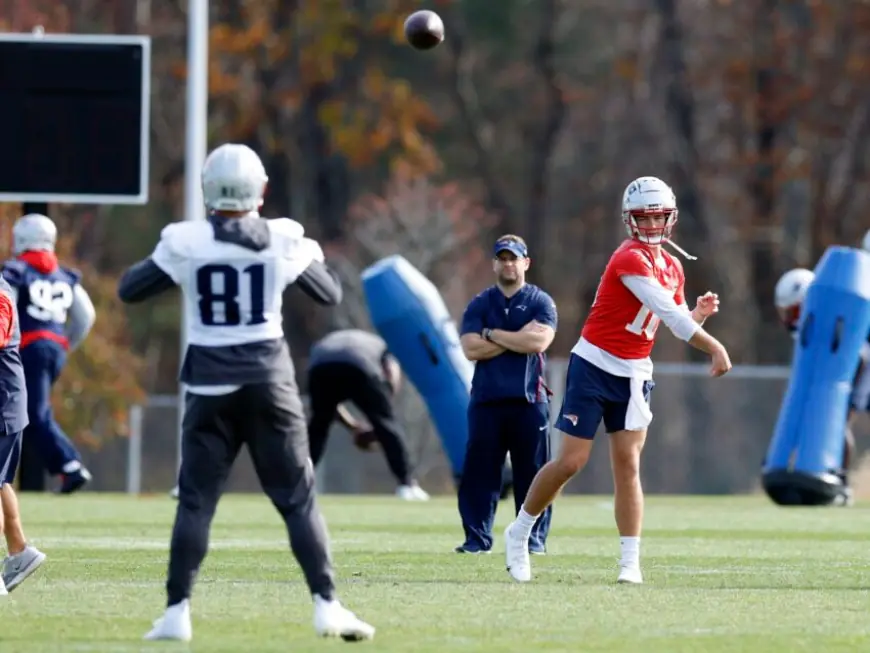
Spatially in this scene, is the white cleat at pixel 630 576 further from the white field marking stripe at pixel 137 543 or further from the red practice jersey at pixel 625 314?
the white field marking stripe at pixel 137 543

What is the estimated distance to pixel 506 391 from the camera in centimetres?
1159

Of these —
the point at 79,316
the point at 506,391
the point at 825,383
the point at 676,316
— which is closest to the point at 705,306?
the point at 676,316

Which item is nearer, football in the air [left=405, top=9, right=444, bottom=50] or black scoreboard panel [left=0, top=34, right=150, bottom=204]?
football in the air [left=405, top=9, right=444, bottom=50]

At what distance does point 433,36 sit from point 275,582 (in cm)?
759

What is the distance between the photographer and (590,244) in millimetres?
41781

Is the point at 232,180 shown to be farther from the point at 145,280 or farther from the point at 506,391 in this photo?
the point at 506,391

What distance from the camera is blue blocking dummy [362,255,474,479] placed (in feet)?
60.4

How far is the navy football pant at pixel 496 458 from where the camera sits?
37.6 feet

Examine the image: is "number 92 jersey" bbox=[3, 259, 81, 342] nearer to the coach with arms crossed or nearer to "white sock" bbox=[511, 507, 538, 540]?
the coach with arms crossed

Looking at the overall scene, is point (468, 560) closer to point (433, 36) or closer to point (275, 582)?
point (275, 582)

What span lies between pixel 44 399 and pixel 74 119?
10.9 ft

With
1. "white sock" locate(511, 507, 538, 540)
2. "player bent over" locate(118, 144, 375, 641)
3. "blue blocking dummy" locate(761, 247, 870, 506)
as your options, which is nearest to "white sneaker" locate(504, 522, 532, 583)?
A: "white sock" locate(511, 507, 538, 540)

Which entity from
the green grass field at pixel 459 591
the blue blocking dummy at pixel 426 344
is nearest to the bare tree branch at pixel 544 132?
the blue blocking dummy at pixel 426 344

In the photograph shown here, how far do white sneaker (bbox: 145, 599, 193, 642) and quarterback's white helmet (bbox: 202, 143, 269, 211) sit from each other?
1343mm
